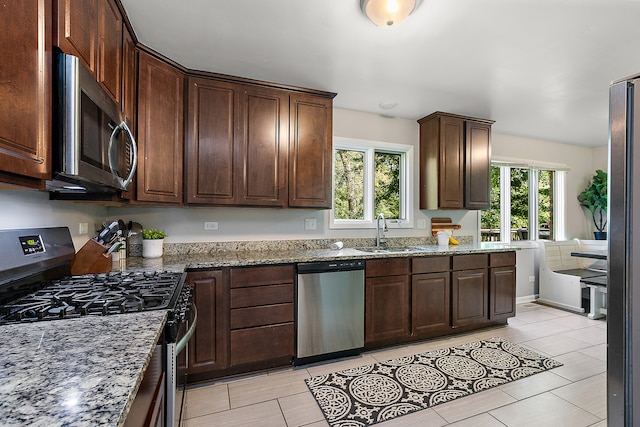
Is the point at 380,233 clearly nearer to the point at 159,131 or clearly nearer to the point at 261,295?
the point at 261,295

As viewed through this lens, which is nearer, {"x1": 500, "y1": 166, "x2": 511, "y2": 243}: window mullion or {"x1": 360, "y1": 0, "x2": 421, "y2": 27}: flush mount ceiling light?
{"x1": 360, "y1": 0, "x2": 421, "y2": 27}: flush mount ceiling light

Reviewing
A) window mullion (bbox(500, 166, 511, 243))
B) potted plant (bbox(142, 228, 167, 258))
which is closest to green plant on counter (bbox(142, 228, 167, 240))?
potted plant (bbox(142, 228, 167, 258))

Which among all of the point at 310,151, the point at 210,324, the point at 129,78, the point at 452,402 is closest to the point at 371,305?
the point at 452,402

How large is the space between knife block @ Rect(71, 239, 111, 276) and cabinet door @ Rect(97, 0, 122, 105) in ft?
2.91

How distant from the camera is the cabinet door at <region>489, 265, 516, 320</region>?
336 cm

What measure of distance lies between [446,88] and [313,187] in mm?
1604

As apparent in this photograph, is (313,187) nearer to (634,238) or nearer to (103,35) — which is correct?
(103,35)

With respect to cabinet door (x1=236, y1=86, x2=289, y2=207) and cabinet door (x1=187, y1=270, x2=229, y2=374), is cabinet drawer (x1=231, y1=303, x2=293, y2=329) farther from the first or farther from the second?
cabinet door (x1=236, y1=86, x2=289, y2=207)

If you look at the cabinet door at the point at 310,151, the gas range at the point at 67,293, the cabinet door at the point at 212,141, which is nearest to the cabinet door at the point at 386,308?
the cabinet door at the point at 310,151

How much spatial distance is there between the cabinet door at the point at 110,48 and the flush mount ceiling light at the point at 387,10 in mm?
1366

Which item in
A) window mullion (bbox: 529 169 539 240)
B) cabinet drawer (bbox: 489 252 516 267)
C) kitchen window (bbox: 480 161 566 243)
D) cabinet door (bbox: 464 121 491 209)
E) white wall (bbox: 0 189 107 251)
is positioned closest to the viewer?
white wall (bbox: 0 189 107 251)

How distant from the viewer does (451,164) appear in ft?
11.7

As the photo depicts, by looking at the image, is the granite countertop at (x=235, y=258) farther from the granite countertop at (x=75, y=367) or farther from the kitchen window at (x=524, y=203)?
the kitchen window at (x=524, y=203)

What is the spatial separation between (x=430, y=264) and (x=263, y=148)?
201 centimetres
